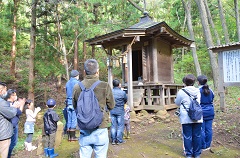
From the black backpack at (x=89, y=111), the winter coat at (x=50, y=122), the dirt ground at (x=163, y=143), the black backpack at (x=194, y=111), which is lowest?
the dirt ground at (x=163, y=143)

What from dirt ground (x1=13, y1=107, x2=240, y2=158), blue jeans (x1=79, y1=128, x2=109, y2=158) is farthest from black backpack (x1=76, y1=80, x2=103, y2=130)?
dirt ground (x1=13, y1=107, x2=240, y2=158)

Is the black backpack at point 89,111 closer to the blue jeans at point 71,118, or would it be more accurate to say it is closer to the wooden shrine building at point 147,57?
the blue jeans at point 71,118

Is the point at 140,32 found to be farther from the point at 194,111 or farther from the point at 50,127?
the point at 50,127

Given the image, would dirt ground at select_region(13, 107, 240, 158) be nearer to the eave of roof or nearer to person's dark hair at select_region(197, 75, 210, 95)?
person's dark hair at select_region(197, 75, 210, 95)

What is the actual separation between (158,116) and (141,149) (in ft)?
12.3

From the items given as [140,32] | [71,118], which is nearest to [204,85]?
[71,118]

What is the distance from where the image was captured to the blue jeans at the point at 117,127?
18.1 ft

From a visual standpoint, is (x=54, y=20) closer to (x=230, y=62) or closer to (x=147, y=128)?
(x=147, y=128)

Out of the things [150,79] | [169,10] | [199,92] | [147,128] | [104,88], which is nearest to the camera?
[104,88]

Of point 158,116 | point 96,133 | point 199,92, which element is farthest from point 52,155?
point 158,116

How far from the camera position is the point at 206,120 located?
15.4 feet

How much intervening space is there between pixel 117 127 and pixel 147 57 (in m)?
5.15

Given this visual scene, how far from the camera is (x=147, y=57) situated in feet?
32.9

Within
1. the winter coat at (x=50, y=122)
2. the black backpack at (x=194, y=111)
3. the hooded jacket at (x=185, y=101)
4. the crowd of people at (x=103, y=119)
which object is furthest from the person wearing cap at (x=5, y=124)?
the black backpack at (x=194, y=111)
